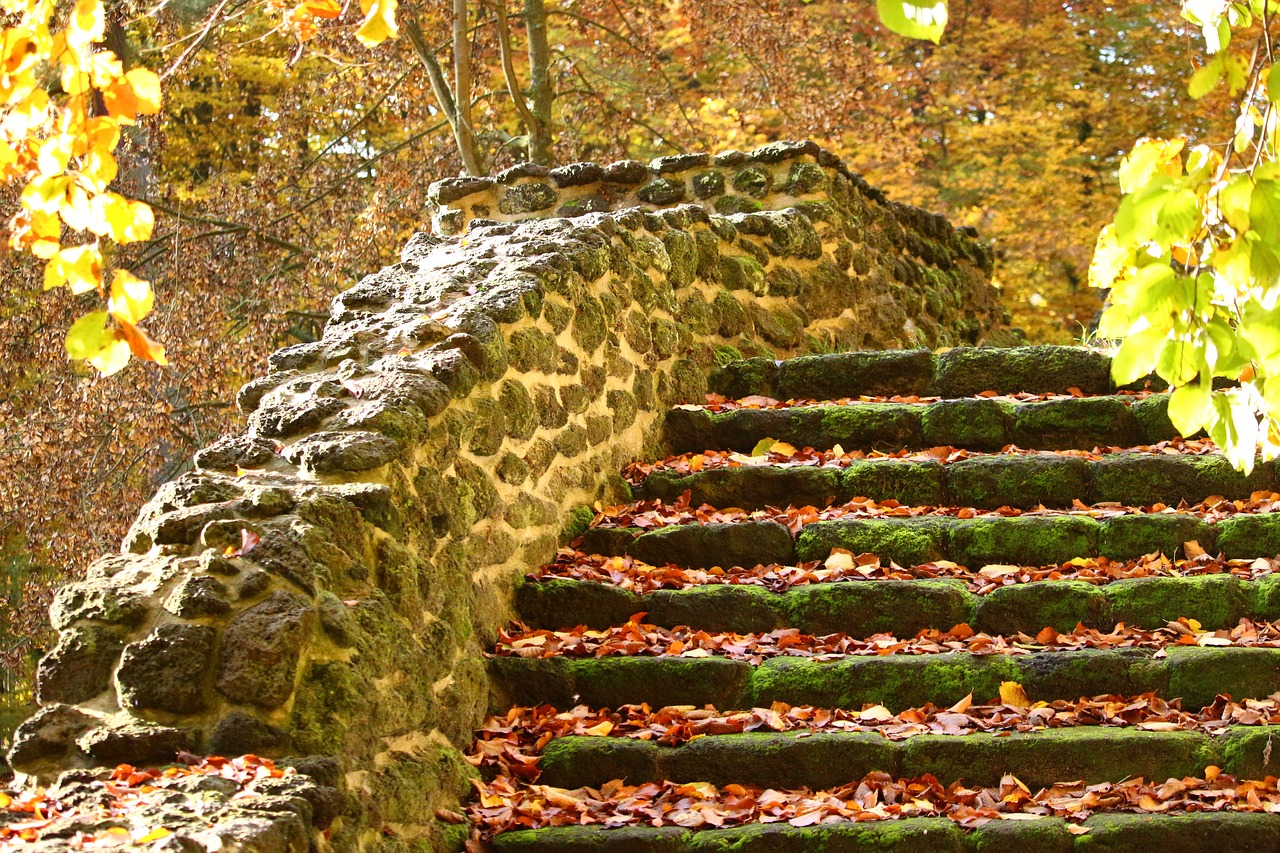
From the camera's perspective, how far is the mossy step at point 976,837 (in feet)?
9.61

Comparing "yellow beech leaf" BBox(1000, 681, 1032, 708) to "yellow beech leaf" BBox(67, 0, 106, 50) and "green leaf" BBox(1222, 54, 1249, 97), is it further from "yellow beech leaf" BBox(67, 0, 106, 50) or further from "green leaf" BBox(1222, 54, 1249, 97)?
"yellow beech leaf" BBox(67, 0, 106, 50)

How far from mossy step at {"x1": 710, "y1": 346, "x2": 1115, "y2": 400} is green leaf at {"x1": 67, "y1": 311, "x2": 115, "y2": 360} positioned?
3905 mm

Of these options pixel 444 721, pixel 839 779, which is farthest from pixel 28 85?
pixel 839 779

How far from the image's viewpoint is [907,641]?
389 centimetres

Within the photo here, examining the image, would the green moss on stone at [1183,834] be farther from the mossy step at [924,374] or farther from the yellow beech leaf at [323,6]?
the mossy step at [924,374]

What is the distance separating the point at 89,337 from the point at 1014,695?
2440 millimetres

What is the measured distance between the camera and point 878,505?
4.75 metres

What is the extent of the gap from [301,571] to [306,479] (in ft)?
1.62

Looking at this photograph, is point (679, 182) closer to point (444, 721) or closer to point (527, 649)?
point (527, 649)

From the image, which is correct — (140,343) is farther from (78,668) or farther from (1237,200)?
(1237,200)

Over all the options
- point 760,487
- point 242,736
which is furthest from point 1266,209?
point 760,487

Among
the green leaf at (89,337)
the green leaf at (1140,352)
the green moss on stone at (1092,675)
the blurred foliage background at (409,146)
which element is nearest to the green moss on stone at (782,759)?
the green moss on stone at (1092,675)

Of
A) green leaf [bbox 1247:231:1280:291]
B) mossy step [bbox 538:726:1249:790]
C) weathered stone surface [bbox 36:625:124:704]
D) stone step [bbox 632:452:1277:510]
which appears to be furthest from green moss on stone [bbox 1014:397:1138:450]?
weathered stone surface [bbox 36:625:124:704]

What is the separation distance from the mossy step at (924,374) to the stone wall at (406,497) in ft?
0.87
